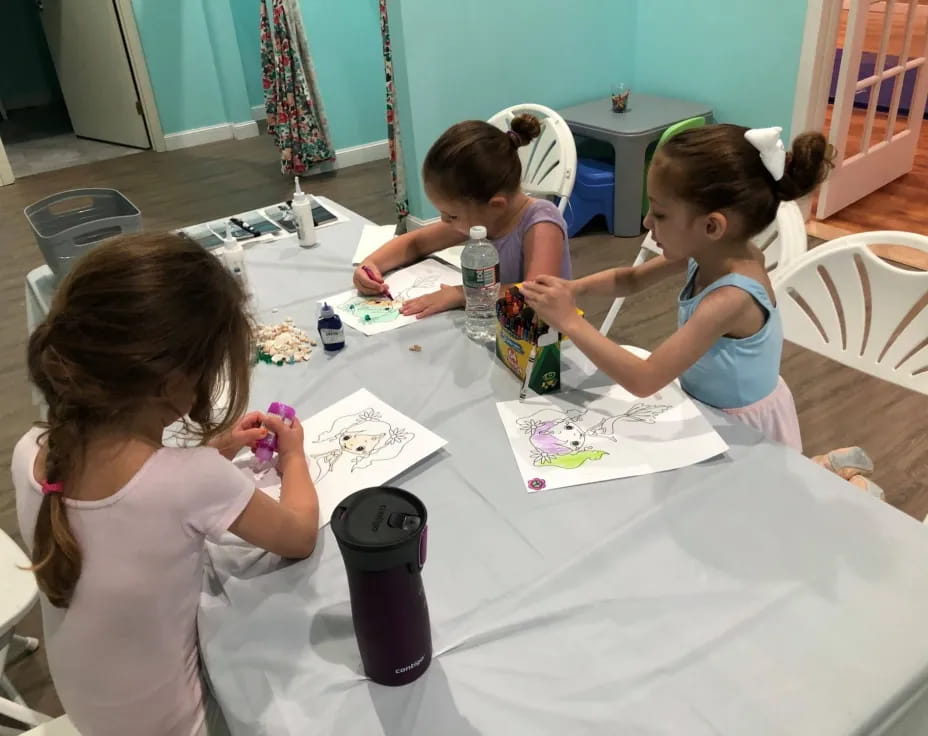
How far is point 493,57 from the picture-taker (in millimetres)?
3383

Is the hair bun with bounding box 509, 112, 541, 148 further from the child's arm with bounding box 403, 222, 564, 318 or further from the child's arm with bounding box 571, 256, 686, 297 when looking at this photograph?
the child's arm with bounding box 571, 256, 686, 297

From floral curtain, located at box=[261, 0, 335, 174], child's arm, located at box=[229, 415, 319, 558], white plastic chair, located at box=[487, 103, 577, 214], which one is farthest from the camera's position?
floral curtain, located at box=[261, 0, 335, 174]

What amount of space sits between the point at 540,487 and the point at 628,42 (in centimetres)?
335

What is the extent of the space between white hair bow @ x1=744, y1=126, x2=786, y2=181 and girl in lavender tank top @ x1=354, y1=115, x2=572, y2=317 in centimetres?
54

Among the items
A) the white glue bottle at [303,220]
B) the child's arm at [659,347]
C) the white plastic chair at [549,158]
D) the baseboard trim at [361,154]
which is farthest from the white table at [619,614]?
the baseboard trim at [361,154]

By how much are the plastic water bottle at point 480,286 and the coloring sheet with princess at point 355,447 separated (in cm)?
29

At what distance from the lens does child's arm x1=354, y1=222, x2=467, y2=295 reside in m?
1.65

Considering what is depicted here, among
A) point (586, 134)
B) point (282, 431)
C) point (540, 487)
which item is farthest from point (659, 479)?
point (586, 134)

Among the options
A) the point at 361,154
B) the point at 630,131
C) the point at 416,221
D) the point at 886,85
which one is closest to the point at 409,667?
the point at 630,131

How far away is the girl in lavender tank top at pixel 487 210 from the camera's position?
5.08ft

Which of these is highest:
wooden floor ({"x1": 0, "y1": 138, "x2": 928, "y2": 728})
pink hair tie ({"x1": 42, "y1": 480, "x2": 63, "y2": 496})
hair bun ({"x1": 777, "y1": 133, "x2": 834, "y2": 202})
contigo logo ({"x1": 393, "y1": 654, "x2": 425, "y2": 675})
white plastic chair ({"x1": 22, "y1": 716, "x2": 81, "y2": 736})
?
hair bun ({"x1": 777, "y1": 133, "x2": 834, "y2": 202})

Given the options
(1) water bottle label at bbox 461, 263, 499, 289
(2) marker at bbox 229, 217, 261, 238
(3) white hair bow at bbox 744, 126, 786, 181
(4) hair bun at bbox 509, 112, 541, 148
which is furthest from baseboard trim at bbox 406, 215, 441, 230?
(3) white hair bow at bbox 744, 126, 786, 181

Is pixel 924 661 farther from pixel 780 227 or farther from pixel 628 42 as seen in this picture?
pixel 628 42

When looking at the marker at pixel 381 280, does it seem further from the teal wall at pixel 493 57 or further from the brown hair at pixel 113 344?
the teal wall at pixel 493 57
